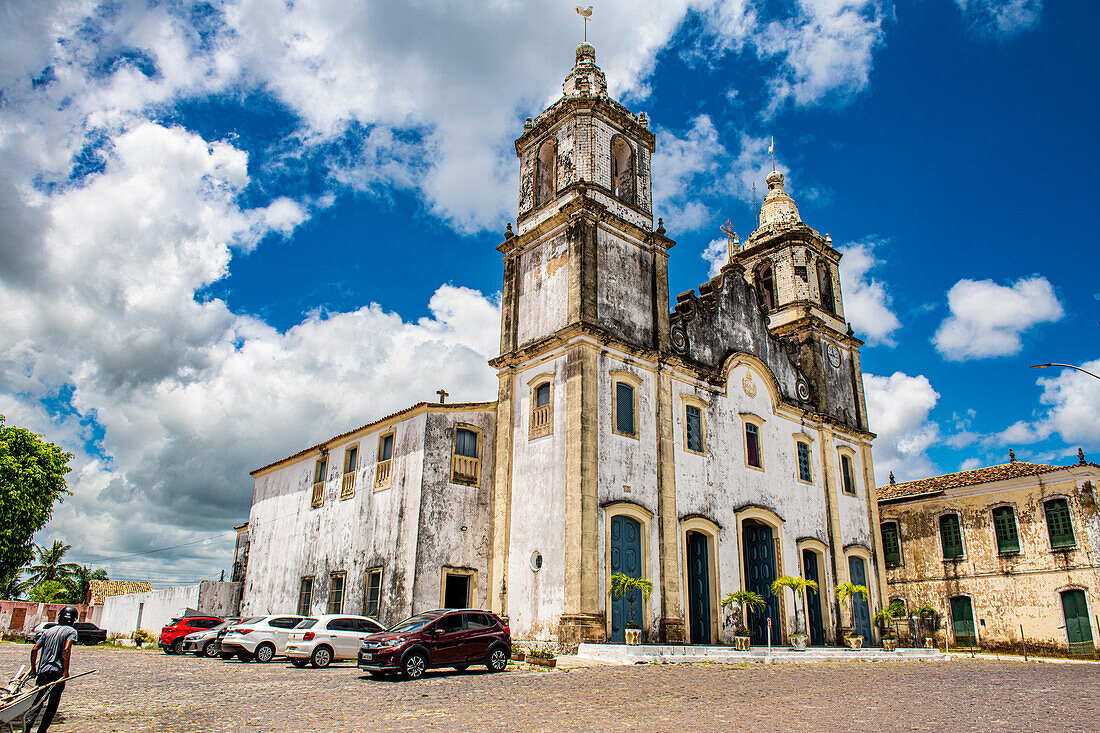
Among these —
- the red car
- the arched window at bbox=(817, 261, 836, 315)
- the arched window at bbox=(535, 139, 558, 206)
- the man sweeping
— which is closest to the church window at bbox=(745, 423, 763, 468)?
the arched window at bbox=(817, 261, 836, 315)

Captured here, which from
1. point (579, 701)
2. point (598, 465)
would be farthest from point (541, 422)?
point (579, 701)

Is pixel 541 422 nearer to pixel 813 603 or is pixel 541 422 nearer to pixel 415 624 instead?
pixel 415 624

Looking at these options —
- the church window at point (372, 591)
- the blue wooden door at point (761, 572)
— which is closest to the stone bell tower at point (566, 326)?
the church window at point (372, 591)

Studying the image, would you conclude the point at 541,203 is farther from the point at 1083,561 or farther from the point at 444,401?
the point at 1083,561

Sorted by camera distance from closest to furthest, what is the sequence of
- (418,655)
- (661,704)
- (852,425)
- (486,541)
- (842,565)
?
(661,704) → (418,655) → (486,541) → (842,565) → (852,425)

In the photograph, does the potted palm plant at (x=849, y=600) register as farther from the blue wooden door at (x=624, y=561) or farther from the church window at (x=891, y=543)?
the blue wooden door at (x=624, y=561)

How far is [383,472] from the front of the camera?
23422 millimetres

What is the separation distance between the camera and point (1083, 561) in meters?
26.5

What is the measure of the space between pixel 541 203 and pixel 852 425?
1568 centimetres

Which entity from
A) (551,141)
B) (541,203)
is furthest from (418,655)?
(551,141)

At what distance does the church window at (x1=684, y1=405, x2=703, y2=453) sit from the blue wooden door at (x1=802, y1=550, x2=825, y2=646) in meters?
6.17

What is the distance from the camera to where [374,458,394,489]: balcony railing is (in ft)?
75.4

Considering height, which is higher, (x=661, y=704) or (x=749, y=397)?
(x=749, y=397)

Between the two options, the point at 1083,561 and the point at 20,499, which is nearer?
the point at 1083,561
